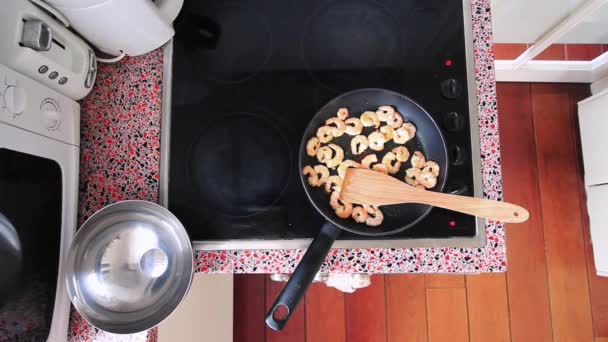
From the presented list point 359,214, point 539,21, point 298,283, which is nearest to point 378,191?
point 359,214

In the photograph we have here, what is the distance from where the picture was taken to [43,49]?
526mm

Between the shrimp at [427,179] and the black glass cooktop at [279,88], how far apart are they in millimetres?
46

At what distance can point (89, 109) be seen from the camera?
0.70m

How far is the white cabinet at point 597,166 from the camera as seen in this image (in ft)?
3.88

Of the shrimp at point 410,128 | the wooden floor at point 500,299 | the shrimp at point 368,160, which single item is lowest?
the wooden floor at point 500,299

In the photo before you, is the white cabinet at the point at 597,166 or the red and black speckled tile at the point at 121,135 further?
the white cabinet at the point at 597,166

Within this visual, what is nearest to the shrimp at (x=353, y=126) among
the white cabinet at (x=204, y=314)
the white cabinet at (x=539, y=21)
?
the white cabinet at (x=204, y=314)

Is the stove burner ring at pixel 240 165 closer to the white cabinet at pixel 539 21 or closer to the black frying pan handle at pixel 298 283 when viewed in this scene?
the black frying pan handle at pixel 298 283

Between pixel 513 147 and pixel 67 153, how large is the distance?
1353 mm

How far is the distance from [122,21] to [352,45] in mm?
391

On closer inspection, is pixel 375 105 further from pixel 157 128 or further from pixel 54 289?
pixel 54 289

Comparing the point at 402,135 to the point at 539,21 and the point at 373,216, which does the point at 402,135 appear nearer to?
the point at 373,216

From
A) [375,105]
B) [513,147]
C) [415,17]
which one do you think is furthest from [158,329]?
[513,147]

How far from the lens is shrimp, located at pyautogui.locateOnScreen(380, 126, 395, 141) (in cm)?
66
